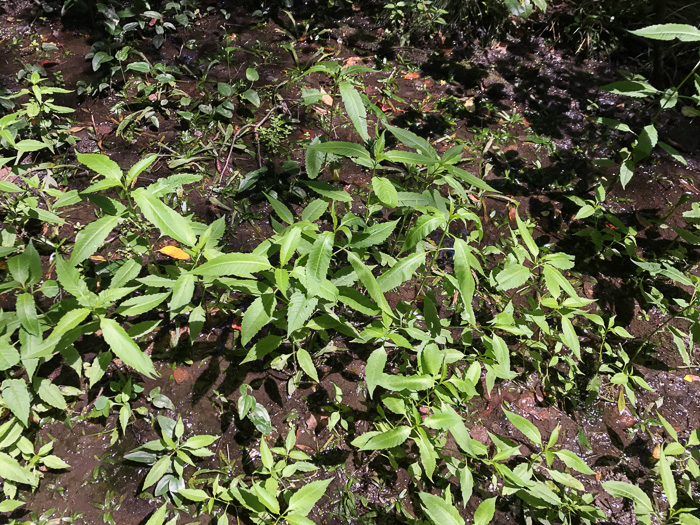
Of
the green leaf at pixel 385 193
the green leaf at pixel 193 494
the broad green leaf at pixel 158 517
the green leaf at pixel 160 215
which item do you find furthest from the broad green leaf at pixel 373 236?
the broad green leaf at pixel 158 517

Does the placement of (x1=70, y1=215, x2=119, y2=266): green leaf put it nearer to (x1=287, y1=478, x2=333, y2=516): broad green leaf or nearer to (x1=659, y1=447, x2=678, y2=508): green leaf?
(x1=287, y1=478, x2=333, y2=516): broad green leaf

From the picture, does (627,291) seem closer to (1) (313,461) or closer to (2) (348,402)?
(2) (348,402)

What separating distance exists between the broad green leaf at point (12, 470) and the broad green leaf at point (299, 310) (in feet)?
4.23

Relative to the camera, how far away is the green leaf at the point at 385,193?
6.13 feet

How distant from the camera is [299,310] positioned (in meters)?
1.72

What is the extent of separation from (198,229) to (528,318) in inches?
70.9

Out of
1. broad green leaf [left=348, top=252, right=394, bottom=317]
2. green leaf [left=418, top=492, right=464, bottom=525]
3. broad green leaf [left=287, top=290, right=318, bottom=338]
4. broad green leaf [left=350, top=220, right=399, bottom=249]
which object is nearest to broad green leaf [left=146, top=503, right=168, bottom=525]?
broad green leaf [left=287, top=290, right=318, bottom=338]

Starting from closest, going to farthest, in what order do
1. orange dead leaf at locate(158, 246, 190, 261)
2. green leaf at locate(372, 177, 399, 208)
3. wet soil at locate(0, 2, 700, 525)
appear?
green leaf at locate(372, 177, 399, 208)
wet soil at locate(0, 2, 700, 525)
orange dead leaf at locate(158, 246, 190, 261)

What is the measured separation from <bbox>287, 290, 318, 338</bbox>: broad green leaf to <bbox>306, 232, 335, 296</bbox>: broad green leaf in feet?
0.21

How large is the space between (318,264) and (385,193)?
45 centimetres

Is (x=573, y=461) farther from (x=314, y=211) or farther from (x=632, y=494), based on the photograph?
(x=314, y=211)

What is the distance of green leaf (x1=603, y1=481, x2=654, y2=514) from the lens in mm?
1976

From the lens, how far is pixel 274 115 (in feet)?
11.6

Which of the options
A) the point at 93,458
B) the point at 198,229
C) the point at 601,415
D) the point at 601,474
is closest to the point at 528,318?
the point at 601,415
